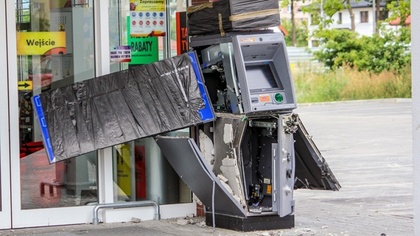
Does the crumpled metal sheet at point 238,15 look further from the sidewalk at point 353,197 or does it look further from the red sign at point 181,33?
the sidewalk at point 353,197

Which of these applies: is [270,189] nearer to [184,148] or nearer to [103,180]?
[184,148]

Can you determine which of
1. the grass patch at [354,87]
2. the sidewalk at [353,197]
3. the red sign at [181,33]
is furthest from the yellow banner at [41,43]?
the grass patch at [354,87]

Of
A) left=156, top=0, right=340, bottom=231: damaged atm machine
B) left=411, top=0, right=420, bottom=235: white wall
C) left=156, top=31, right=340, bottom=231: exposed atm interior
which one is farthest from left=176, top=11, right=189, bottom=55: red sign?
left=411, top=0, right=420, bottom=235: white wall

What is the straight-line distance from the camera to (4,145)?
969 centimetres

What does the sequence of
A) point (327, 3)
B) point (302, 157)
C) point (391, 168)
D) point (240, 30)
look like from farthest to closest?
point (327, 3) → point (391, 168) → point (302, 157) → point (240, 30)

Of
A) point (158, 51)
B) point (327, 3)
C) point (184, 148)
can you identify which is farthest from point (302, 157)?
point (327, 3)

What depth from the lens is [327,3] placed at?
1767 cm

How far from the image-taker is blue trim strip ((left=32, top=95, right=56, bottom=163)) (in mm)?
9438

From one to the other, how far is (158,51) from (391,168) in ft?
21.7

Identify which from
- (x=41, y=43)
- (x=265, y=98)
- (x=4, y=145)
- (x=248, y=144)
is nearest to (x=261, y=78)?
(x=265, y=98)

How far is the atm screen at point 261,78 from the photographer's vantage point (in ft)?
30.0

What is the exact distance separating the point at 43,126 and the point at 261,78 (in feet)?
7.29

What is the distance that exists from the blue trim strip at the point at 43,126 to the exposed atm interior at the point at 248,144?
3.57 feet

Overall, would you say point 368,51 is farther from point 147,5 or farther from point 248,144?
point 248,144
